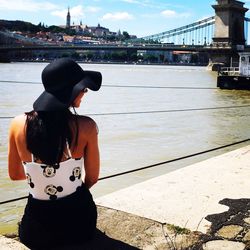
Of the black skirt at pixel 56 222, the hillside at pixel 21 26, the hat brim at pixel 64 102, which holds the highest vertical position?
the hillside at pixel 21 26

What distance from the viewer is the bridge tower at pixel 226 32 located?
233 feet

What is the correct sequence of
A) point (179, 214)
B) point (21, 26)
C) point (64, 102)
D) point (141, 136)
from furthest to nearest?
point (21, 26) < point (141, 136) < point (179, 214) < point (64, 102)

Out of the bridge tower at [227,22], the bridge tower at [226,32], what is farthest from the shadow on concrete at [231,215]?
the bridge tower at [227,22]

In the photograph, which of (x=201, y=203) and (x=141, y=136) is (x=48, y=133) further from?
(x=141, y=136)

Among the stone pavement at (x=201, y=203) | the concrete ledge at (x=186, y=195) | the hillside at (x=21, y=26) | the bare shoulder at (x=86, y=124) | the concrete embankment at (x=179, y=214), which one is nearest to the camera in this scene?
the bare shoulder at (x=86, y=124)

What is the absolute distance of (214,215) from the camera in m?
3.18

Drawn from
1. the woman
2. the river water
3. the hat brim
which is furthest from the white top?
the river water

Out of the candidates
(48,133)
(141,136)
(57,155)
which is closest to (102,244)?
(57,155)

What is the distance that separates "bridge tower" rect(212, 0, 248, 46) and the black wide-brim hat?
7242 cm

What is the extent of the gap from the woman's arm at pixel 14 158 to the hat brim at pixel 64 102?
21 centimetres

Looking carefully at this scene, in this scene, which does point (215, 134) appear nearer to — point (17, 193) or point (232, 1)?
point (17, 193)

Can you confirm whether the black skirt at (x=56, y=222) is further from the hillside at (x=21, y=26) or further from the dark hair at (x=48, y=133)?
the hillside at (x=21, y=26)

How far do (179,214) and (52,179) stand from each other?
109cm

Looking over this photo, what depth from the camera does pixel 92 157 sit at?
253 centimetres
